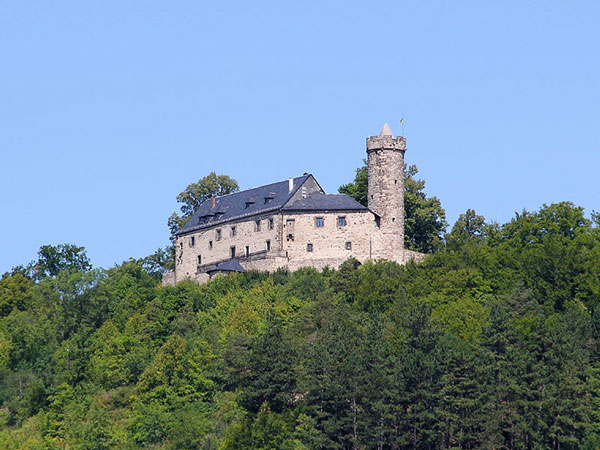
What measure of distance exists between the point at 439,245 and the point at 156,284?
1873cm

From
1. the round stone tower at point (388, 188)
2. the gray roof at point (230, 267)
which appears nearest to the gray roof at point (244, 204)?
the gray roof at point (230, 267)

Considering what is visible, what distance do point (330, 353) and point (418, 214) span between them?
31948 millimetres

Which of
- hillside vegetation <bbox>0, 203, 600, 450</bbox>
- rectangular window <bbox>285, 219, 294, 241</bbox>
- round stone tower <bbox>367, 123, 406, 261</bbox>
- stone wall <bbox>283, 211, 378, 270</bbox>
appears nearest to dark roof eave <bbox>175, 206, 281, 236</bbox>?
rectangular window <bbox>285, 219, 294, 241</bbox>

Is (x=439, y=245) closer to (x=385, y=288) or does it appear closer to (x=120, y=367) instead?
(x=385, y=288)

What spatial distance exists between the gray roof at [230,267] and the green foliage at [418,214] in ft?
38.5

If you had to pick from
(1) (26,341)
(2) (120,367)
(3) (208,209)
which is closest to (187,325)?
(2) (120,367)

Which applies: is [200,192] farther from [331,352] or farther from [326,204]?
[331,352]

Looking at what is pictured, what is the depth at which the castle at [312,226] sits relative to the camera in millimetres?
87625

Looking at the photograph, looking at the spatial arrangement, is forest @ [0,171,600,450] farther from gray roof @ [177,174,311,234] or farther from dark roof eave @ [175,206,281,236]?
gray roof @ [177,174,311,234]

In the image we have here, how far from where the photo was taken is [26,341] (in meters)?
85.8

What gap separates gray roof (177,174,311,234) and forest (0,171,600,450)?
505 centimetres

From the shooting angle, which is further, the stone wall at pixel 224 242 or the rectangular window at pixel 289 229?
the stone wall at pixel 224 242

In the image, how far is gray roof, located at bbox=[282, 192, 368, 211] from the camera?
289 ft

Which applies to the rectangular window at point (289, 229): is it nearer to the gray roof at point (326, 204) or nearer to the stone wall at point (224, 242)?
the stone wall at point (224, 242)
